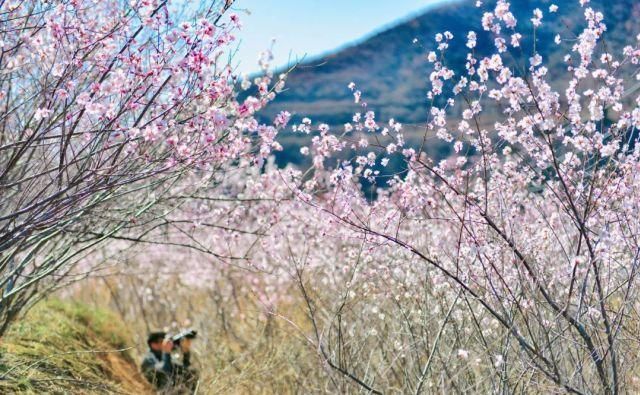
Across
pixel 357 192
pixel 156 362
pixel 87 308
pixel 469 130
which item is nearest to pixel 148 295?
pixel 87 308

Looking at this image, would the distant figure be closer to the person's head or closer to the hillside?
the person's head

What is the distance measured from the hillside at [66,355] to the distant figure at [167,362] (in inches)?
9.2

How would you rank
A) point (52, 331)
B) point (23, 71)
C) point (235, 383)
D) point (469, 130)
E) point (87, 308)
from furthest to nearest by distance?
point (87, 308), point (52, 331), point (235, 383), point (23, 71), point (469, 130)

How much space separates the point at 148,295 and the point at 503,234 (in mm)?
11040

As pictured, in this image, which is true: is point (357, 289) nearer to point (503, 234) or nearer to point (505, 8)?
point (503, 234)

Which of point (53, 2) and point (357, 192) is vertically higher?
point (53, 2)

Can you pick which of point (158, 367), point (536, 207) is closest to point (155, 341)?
point (158, 367)

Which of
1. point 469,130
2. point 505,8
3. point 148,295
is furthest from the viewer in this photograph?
point 148,295

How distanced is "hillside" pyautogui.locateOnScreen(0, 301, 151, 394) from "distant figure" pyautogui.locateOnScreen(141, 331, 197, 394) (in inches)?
9.2

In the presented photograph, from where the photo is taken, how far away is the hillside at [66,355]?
18.5ft

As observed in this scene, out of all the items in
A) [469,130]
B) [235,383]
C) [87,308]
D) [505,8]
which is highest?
[505,8]

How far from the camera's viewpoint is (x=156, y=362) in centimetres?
875

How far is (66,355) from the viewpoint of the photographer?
7289mm

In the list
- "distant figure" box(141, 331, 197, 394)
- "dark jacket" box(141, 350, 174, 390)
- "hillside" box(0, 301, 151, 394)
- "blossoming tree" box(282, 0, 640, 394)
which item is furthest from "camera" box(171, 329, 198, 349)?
"blossoming tree" box(282, 0, 640, 394)
